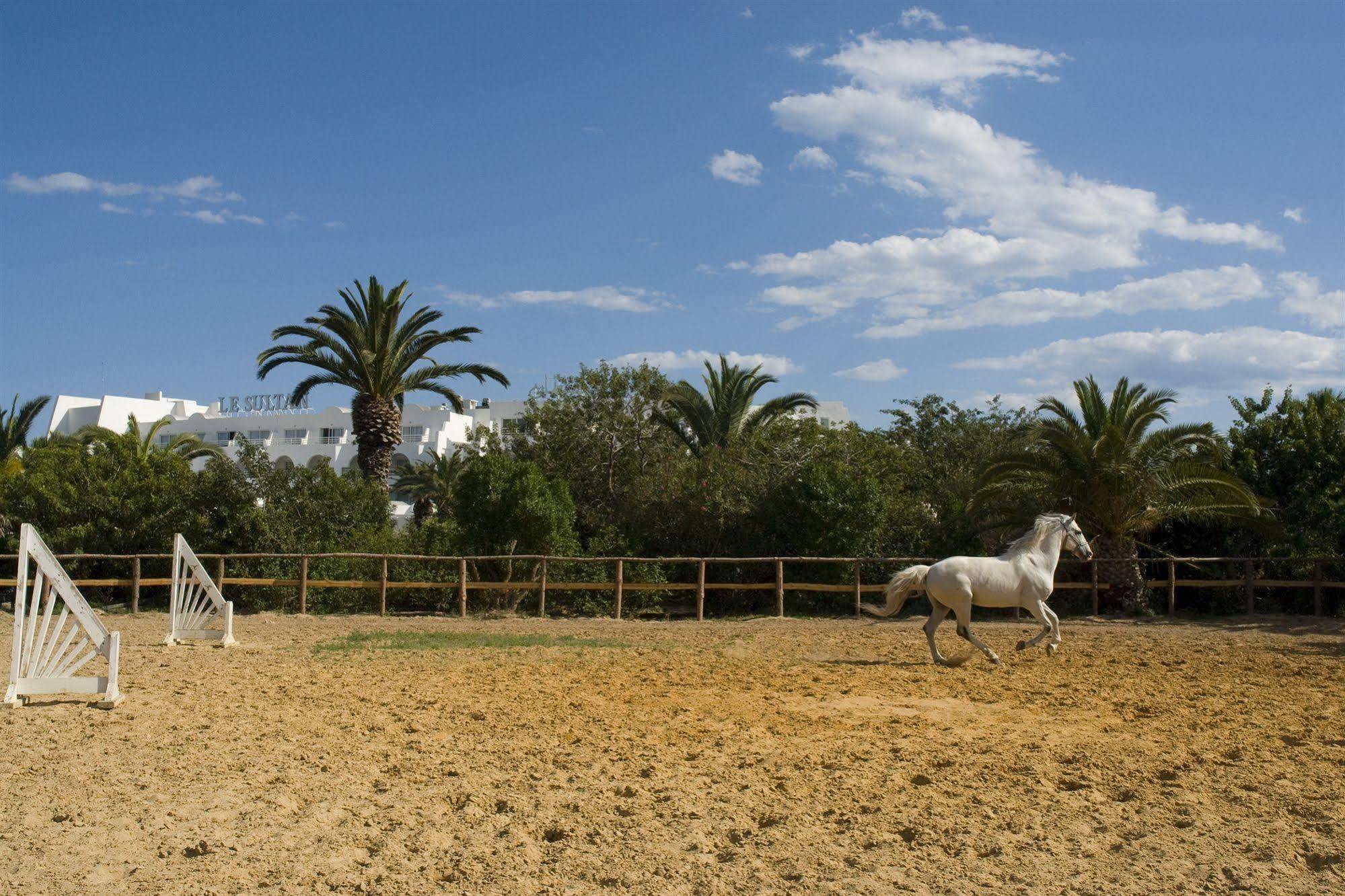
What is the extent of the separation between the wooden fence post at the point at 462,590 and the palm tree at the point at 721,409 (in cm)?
955

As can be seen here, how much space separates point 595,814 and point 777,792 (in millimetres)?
1014

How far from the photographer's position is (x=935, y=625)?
10867 millimetres

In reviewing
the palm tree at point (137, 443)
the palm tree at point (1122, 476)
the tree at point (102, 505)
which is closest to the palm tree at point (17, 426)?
the palm tree at point (137, 443)

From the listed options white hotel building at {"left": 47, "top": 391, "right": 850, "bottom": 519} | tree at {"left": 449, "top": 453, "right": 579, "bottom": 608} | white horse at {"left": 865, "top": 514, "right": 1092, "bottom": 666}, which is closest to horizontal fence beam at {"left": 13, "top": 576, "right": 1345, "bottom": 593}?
tree at {"left": 449, "top": 453, "right": 579, "bottom": 608}

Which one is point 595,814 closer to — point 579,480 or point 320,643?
point 320,643

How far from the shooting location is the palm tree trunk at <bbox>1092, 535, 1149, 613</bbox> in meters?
17.3

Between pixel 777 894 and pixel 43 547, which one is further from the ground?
pixel 43 547

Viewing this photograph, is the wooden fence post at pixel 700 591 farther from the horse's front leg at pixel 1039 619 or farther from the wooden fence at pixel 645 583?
the horse's front leg at pixel 1039 619

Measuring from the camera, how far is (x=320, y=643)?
12742 millimetres

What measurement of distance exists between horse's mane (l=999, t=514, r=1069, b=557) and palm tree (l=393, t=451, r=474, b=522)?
98.6 feet

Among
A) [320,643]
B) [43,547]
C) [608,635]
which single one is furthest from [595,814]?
[608,635]

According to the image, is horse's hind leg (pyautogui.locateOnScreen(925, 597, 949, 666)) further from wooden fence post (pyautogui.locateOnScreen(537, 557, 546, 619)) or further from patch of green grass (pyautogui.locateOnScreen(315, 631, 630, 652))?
wooden fence post (pyautogui.locateOnScreen(537, 557, 546, 619))

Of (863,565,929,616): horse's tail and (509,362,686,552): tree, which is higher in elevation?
(509,362,686,552): tree

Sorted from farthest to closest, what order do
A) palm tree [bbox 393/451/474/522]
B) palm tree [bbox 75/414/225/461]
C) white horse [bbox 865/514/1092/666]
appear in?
1. palm tree [bbox 393/451/474/522]
2. palm tree [bbox 75/414/225/461]
3. white horse [bbox 865/514/1092/666]
